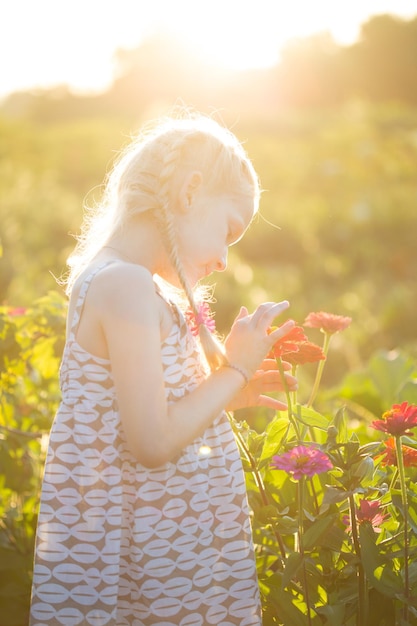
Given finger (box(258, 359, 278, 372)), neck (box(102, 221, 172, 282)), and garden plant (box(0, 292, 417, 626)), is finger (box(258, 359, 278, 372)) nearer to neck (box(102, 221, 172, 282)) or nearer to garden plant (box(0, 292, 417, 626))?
garden plant (box(0, 292, 417, 626))

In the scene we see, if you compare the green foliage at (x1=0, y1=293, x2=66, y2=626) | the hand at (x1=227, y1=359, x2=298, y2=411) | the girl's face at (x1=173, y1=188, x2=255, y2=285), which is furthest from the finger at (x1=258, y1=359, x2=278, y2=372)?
the green foliage at (x1=0, y1=293, x2=66, y2=626)

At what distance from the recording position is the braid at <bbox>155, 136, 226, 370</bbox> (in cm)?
134

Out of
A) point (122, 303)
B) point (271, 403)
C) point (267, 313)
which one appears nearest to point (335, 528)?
point (271, 403)

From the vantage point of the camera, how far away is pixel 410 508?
1458 mm

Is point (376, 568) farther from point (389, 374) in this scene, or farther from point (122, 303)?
point (389, 374)

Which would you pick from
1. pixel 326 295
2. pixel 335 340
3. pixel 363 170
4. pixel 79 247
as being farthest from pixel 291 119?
pixel 79 247

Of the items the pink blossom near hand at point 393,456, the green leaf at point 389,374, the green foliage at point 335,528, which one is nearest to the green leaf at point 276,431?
the green foliage at point 335,528

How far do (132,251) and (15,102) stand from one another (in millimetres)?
33913

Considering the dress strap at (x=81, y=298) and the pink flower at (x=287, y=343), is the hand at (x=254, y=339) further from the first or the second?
the dress strap at (x=81, y=298)

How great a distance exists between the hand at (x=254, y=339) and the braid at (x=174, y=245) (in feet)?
0.09

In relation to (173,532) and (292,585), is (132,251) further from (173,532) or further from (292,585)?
(292,585)

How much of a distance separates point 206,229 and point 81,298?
258mm

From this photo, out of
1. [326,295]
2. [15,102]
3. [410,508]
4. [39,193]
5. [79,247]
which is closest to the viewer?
[410,508]

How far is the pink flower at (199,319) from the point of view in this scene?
137 cm
